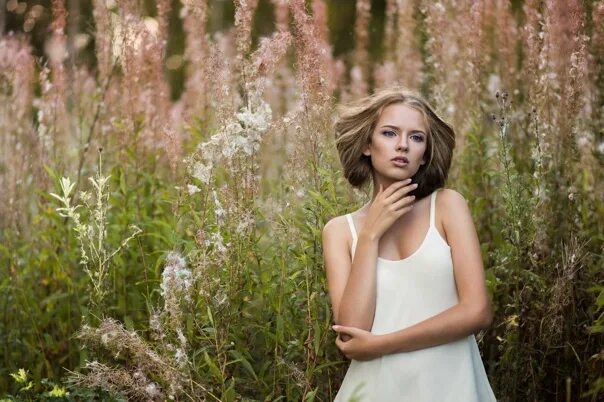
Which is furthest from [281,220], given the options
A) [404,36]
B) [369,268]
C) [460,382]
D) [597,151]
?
[404,36]

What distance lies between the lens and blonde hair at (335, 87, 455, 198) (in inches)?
115

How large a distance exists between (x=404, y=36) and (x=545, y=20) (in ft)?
5.68

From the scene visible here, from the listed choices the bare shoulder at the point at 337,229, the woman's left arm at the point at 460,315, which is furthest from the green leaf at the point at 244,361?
the woman's left arm at the point at 460,315

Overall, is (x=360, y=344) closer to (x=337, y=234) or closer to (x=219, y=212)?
(x=337, y=234)

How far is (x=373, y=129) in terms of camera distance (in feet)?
9.68

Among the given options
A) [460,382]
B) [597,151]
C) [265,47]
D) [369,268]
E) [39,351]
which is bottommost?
[39,351]

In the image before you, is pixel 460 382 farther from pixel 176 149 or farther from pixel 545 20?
pixel 545 20

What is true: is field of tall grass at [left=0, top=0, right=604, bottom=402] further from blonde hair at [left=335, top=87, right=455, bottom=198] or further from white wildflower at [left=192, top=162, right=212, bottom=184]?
blonde hair at [left=335, top=87, right=455, bottom=198]

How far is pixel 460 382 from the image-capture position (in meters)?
2.66

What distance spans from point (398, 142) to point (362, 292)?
0.46m

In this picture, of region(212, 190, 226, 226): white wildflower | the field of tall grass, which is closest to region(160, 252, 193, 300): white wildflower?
the field of tall grass

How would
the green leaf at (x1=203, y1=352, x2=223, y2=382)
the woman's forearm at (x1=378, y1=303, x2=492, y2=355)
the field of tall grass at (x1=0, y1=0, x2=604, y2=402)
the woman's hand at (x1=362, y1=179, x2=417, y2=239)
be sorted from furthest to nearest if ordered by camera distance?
1. the field of tall grass at (x1=0, y1=0, x2=604, y2=402)
2. the green leaf at (x1=203, y1=352, x2=223, y2=382)
3. the woman's hand at (x1=362, y1=179, x2=417, y2=239)
4. the woman's forearm at (x1=378, y1=303, x2=492, y2=355)

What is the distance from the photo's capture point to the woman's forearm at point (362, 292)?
8.84 feet

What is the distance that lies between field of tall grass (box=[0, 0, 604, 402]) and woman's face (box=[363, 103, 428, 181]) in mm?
300
